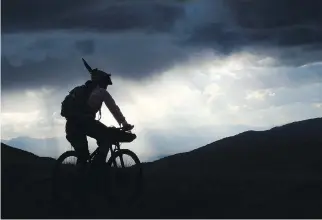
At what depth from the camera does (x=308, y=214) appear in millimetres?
13156

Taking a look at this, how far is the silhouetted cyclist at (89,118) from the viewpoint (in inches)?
514

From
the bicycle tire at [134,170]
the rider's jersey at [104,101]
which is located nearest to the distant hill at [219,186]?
the bicycle tire at [134,170]

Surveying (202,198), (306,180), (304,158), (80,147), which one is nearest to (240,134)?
(304,158)

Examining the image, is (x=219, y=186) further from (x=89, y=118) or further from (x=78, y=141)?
(x=89, y=118)

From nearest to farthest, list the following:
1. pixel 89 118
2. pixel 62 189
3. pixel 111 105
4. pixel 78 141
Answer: pixel 111 105 → pixel 89 118 → pixel 78 141 → pixel 62 189

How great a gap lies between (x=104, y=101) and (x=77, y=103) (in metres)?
0.69

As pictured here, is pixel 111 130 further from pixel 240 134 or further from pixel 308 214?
pixel 240 134

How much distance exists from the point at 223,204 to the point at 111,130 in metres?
3.24

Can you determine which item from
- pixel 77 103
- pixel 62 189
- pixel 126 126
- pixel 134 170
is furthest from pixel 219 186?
pixel 77 103

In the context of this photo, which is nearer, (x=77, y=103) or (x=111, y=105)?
(x=111, y=105)

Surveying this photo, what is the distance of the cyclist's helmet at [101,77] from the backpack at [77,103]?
28cm

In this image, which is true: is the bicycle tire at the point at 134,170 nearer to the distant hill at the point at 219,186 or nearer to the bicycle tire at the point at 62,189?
the distant hill at the point at 219,186

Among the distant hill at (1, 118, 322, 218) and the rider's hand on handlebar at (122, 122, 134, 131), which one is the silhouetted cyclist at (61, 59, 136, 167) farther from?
the distant hill at (1, 118, 322, 218)

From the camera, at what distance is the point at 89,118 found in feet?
43.2
